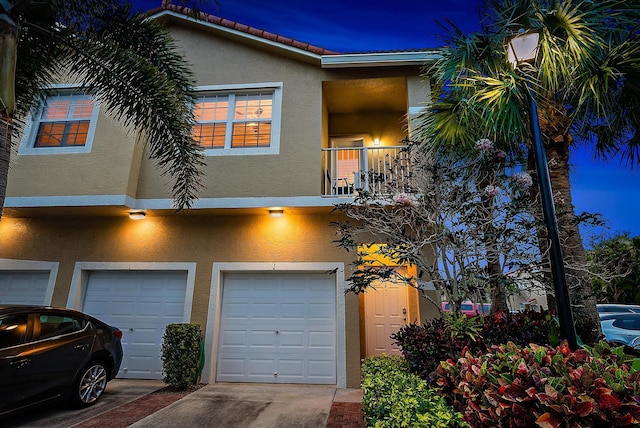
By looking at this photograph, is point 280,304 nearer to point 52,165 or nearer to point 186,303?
point 186,303

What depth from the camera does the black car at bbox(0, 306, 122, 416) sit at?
4430 millimetres

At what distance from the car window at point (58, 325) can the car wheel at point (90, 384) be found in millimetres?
669

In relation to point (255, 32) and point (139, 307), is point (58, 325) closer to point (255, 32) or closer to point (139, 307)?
point (139, 307)

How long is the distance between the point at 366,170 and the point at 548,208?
468cm

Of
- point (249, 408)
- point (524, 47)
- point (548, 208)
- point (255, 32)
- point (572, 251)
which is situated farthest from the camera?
point (255, 32)

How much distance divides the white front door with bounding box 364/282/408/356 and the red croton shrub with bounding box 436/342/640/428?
5797 mm

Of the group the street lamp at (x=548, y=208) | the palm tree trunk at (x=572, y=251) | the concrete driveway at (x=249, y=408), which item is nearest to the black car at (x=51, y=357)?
the concrete driveway at (x=249, y=408)

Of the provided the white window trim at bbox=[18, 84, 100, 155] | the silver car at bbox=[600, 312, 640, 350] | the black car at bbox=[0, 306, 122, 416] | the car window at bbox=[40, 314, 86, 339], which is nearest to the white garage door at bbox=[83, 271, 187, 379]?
the black car at bbox=[0, 306, 122, 416]

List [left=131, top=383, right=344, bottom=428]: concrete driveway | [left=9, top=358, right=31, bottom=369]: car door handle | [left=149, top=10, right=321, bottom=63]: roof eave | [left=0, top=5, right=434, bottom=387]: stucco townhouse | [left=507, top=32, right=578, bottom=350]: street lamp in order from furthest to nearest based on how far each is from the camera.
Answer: [left=149, top=10, right=321, bottom=63]: roof eave
[left=0, top=5, right=434, bottom=387]: stucco townhouse
[left=131, top=383, right=344, bottom=428]: concrete driveway
[left=9, top=358, right=31, bottom=369]: car door handle
[left=507, top=32, right=578, bottom=350]: street lamp

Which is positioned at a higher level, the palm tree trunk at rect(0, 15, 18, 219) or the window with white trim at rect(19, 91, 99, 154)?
the window with white trim at rect(19, 91, 99, 154)

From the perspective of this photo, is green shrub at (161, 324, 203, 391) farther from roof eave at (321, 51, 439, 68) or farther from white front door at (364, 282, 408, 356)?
roof eave at (321, 51, 439, 68)

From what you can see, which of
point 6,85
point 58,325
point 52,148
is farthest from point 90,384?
point 52,148

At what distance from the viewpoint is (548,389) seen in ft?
7.34

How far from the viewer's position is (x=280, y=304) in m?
7.49
